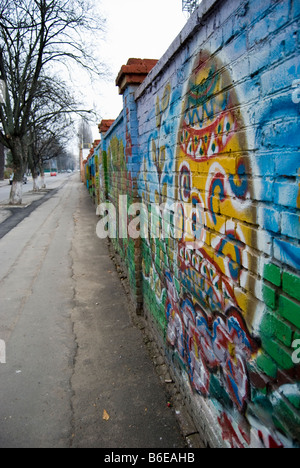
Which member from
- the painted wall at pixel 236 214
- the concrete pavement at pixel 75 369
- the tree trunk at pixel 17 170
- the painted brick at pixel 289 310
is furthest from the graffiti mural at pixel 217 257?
the tree trunk at pixel 17 170

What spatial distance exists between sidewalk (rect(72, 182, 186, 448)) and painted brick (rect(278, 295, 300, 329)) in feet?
5.24

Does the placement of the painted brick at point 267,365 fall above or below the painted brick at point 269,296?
below

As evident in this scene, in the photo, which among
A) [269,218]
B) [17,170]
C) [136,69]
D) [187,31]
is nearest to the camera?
[269,218]

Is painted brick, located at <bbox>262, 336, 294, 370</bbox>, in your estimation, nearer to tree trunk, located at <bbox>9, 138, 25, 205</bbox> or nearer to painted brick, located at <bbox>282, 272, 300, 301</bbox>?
painted brick, located at <bbox>282, 272, 300, 301</bbox>

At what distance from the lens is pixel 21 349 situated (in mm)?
Result: 3424

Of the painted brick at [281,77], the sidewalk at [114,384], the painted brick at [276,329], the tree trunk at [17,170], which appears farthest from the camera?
the tree trunk at [17,170]

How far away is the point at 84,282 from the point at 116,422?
3.15m

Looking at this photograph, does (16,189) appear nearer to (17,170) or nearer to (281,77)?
(17,170)

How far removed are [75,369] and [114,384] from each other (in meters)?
0.46

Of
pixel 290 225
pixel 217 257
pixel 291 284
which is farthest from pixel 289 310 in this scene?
pixel 217 257

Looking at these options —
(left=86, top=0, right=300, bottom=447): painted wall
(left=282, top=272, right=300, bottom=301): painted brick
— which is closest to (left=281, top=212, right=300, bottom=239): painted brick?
(left=86, top=0, right=300, bottom=447): painted wall

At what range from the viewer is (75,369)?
309 cm

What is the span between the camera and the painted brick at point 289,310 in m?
1.09

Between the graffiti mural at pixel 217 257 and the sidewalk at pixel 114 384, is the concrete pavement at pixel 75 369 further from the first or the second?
the graffiti mural at pixel 217 257
